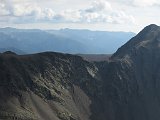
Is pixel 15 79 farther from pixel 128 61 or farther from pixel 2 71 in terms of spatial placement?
pixel 128 61

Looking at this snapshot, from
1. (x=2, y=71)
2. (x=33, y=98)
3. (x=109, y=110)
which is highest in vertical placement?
(x=2, y=71)

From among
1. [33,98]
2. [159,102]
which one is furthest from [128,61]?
[33,98]

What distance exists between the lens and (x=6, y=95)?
144000 millimetres

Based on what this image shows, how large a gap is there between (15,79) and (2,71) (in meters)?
6.33

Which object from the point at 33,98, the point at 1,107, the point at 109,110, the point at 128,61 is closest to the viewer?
the point at 1,107

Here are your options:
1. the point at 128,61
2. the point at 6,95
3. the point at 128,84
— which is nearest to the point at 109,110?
the point at 128,84

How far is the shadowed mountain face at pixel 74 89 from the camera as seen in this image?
145 meters

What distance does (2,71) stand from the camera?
151m

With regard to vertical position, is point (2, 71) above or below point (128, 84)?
above

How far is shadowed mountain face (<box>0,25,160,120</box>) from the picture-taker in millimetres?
145000

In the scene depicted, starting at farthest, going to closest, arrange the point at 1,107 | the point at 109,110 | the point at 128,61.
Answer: the point at 128,61
the point at 109,110
the point at 1,107

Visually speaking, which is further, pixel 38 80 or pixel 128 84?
pixel 128 84

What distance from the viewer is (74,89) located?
548 ft

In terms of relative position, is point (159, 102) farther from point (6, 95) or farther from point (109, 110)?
point (6, 95)
